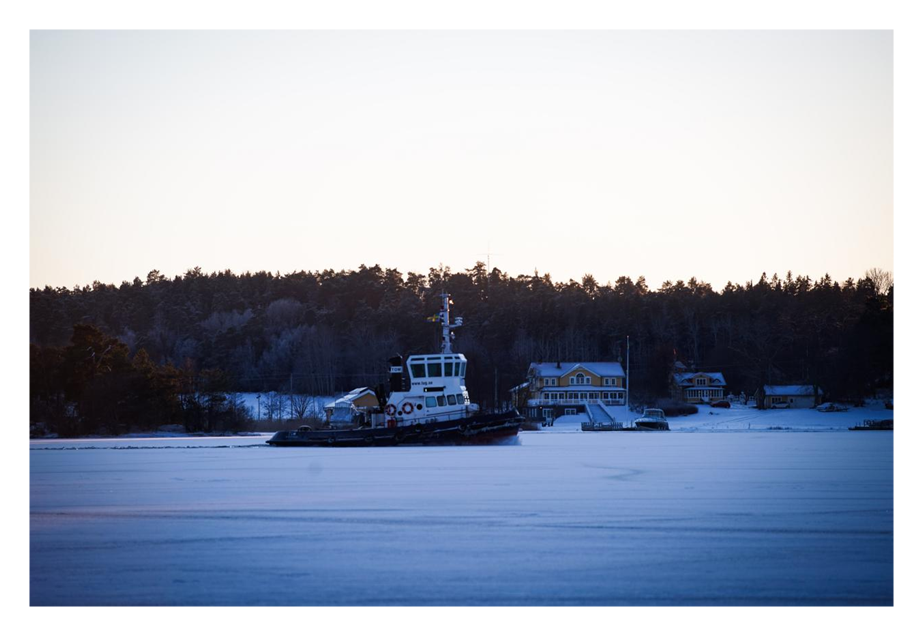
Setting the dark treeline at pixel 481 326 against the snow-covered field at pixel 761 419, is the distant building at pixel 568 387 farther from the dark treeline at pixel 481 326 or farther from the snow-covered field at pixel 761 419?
the snow-covered field at pixel 761 419

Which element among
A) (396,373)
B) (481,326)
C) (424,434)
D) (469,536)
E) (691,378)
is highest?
(481,326)

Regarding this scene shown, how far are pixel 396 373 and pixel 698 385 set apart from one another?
136 ft

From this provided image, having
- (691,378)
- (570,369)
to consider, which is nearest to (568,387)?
(570,369)

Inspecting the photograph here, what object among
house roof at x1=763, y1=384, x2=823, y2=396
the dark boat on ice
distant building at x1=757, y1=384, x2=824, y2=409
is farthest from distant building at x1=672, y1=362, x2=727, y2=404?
the dark boat on ice

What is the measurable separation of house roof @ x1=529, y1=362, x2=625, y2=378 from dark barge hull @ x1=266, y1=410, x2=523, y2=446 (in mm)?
33982

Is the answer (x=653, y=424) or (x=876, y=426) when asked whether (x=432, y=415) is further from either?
(x=876, y=426)

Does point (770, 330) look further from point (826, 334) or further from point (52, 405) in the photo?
point (52, 405)

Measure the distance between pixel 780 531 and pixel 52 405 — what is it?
4063 centimetres

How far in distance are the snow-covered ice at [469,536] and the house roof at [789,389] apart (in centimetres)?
4239

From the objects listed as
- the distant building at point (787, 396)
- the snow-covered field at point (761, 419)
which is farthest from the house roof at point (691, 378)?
the snow-covered field at point (761, 419)

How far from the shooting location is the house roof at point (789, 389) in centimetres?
6450

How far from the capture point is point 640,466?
78.7ft

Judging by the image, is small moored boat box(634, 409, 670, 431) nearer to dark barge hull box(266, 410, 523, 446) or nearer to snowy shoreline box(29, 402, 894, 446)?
snowy shoreline box(29, 402, 894, 446)

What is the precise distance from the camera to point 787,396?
65.5m
